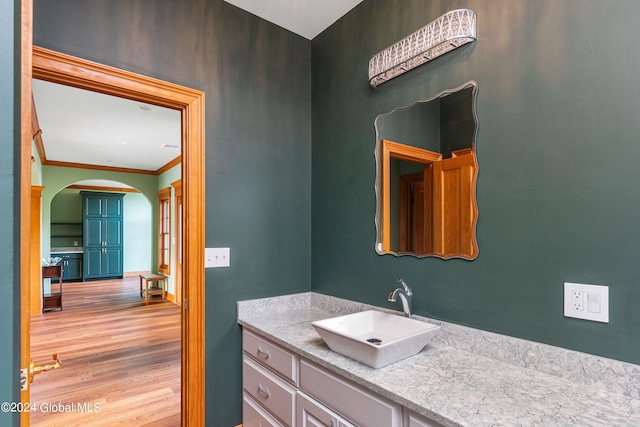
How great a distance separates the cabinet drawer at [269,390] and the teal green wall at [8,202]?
3.88 ft

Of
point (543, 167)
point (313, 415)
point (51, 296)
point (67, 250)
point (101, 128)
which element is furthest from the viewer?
point (67, 250)

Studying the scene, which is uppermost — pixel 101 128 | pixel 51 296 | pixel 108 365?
pixel 101 128

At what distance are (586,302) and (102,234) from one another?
1064 cm

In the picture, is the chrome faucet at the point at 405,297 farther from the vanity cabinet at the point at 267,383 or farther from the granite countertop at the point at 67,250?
the granite countertop at the point at 67,250

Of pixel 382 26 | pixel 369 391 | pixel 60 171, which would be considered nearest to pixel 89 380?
pixel 369 391

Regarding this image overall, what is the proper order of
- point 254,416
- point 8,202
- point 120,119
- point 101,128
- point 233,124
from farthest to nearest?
point 101,128
point 120,119
point 233,124
point 254,416
point 8,202

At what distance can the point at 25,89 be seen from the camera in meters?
0.72

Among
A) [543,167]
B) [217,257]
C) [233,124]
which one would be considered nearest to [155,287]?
[217,257]

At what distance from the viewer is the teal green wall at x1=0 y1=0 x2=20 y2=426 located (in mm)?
599

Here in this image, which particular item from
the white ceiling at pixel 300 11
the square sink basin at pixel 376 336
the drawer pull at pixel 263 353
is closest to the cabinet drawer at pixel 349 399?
the square sink basin at pixel 376 336

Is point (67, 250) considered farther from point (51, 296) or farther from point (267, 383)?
point (267, 383)

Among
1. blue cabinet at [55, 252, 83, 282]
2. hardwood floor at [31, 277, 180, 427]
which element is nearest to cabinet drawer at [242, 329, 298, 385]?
hardwood floor at [31, 277, 180, 427]

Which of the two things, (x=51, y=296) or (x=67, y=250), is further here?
(x=67, y=250)

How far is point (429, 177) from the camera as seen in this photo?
170 centimetres
